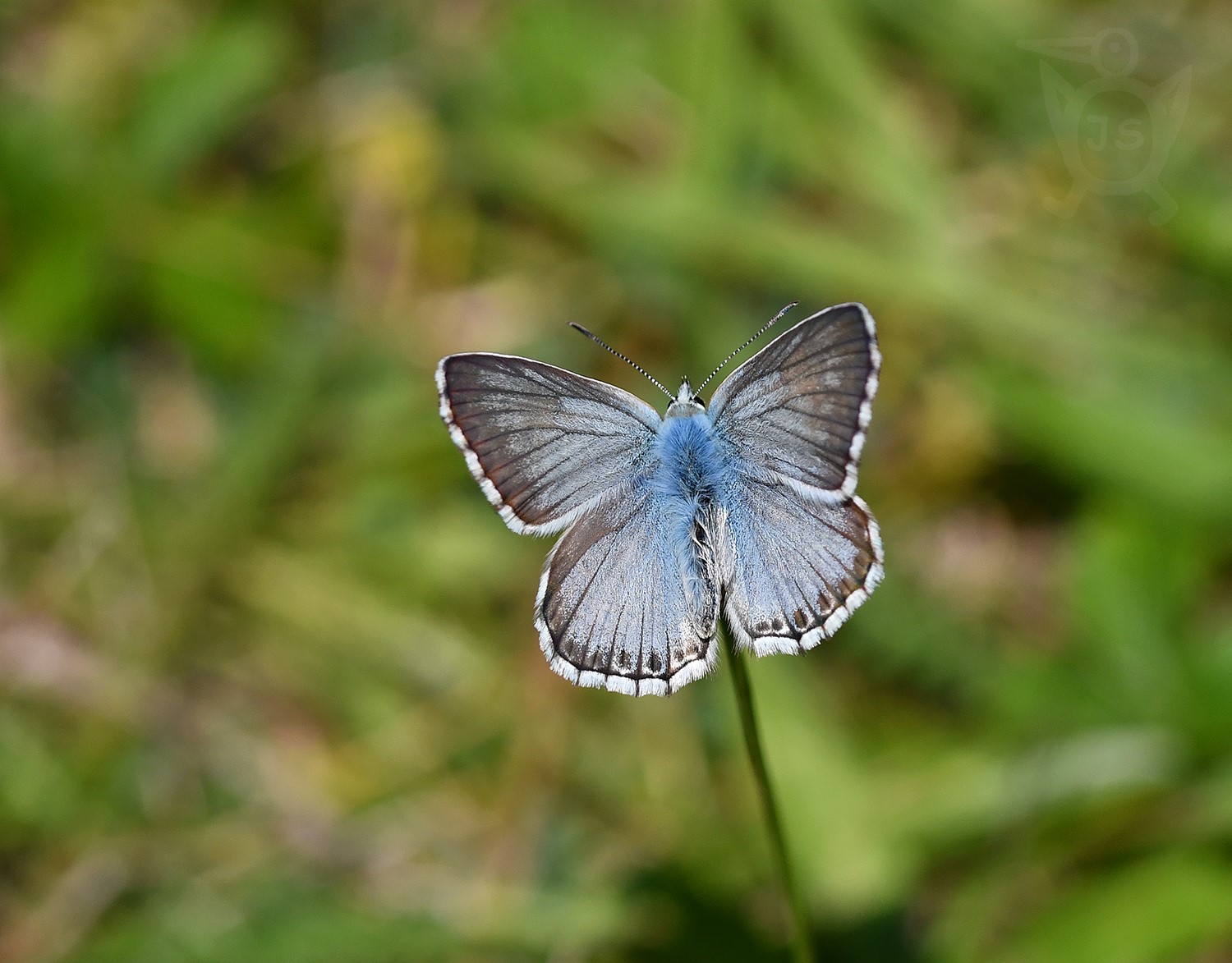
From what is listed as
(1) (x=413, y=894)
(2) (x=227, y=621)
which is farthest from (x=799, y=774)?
(2) (x=227, y=621)

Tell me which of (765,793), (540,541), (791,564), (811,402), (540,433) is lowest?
(765,793)

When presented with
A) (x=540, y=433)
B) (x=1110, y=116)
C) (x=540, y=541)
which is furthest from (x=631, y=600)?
(x=1110, y=116)

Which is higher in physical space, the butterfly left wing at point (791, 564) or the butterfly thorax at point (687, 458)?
the butterfly thorax at point (687, 458)

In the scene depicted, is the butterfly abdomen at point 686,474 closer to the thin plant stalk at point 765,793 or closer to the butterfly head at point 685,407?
the butterfly head at point 685,407

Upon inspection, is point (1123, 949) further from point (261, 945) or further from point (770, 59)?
point (770, 59)

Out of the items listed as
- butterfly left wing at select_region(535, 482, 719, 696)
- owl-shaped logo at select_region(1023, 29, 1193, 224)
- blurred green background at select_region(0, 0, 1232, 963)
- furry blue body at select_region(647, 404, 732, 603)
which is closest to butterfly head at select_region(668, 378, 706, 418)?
furry blue body at select_region(647, 404, 732, 603)

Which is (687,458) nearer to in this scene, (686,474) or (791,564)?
(686,474)

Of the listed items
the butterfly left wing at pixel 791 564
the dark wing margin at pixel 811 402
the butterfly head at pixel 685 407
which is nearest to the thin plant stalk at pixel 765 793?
the butterfly left wing at pixel 791 564
